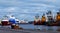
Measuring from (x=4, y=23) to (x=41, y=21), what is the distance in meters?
57.8

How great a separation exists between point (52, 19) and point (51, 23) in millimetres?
3150

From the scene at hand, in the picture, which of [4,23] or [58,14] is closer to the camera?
[4,23]

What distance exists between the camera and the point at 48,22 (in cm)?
16650

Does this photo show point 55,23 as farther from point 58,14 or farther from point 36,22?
point 36,22

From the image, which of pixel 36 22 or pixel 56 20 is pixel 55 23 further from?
pixel 36 22

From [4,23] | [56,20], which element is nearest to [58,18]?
[56,20]

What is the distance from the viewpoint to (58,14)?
160m

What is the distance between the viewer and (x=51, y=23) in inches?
6481

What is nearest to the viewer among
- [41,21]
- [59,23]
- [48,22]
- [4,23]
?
[4,23]

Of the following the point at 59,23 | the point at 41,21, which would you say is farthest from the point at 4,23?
the point at 41,21

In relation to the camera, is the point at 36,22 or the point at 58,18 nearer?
the point at 58,18

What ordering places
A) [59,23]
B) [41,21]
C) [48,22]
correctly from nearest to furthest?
[59,23]
[48,22]
[41,21]

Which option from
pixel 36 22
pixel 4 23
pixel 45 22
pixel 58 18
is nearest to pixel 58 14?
pixel 58 18

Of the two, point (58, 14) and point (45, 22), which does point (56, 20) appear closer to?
point (58, 14)
